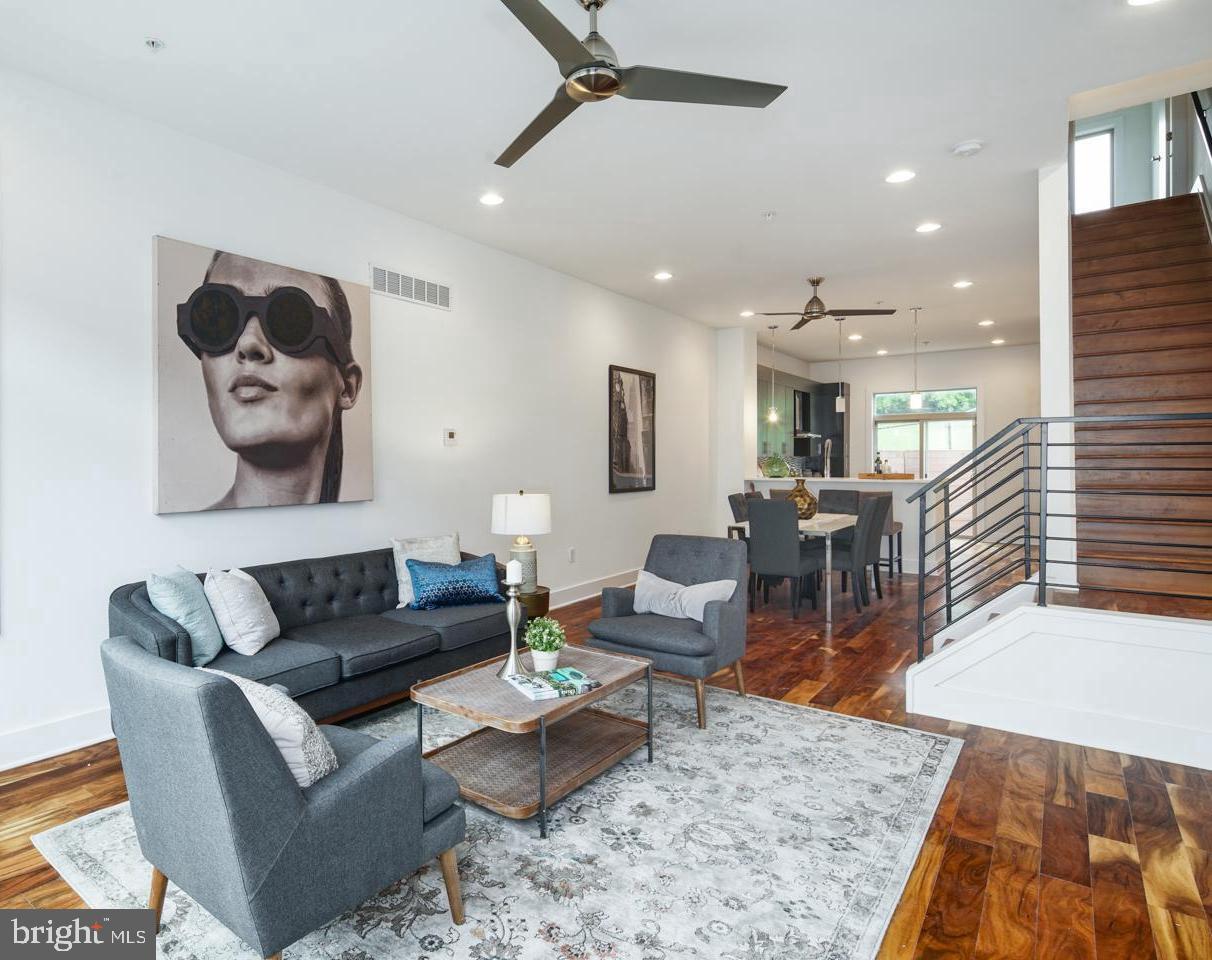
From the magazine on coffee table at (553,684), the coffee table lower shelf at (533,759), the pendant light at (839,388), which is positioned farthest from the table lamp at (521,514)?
the pendant light at (839,388)

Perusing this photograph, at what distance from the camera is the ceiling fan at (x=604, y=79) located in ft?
6.99

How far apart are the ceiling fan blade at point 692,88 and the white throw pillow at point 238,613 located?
2.75 meters

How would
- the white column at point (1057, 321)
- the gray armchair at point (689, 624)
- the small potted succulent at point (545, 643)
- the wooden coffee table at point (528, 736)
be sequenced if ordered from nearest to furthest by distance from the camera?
the wooden coffee table at point (528, 736)
the small potted succulent at point (545, 643)
the gray armchair at point (689, 624)
the white column at point (1057, 321)

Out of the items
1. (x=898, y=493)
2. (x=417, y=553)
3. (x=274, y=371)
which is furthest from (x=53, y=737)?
(x=898, y=493)

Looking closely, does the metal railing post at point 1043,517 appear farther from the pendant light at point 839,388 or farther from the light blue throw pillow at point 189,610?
the pendant light at point 839,388

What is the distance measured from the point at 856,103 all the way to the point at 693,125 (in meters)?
0.79

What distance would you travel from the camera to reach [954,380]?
10.7m

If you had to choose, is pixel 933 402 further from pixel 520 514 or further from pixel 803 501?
pixel 520 514

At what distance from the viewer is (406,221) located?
4727 mm

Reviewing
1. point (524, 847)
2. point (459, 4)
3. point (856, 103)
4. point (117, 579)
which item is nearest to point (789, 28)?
point (856, 103)

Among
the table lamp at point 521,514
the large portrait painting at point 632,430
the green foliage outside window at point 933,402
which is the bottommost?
the table lamp at point 521,514

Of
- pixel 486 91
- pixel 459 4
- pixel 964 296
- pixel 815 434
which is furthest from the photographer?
pixel 815 434

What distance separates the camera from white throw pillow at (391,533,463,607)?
13.7 ft

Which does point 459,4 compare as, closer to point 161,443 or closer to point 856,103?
point 856,103
